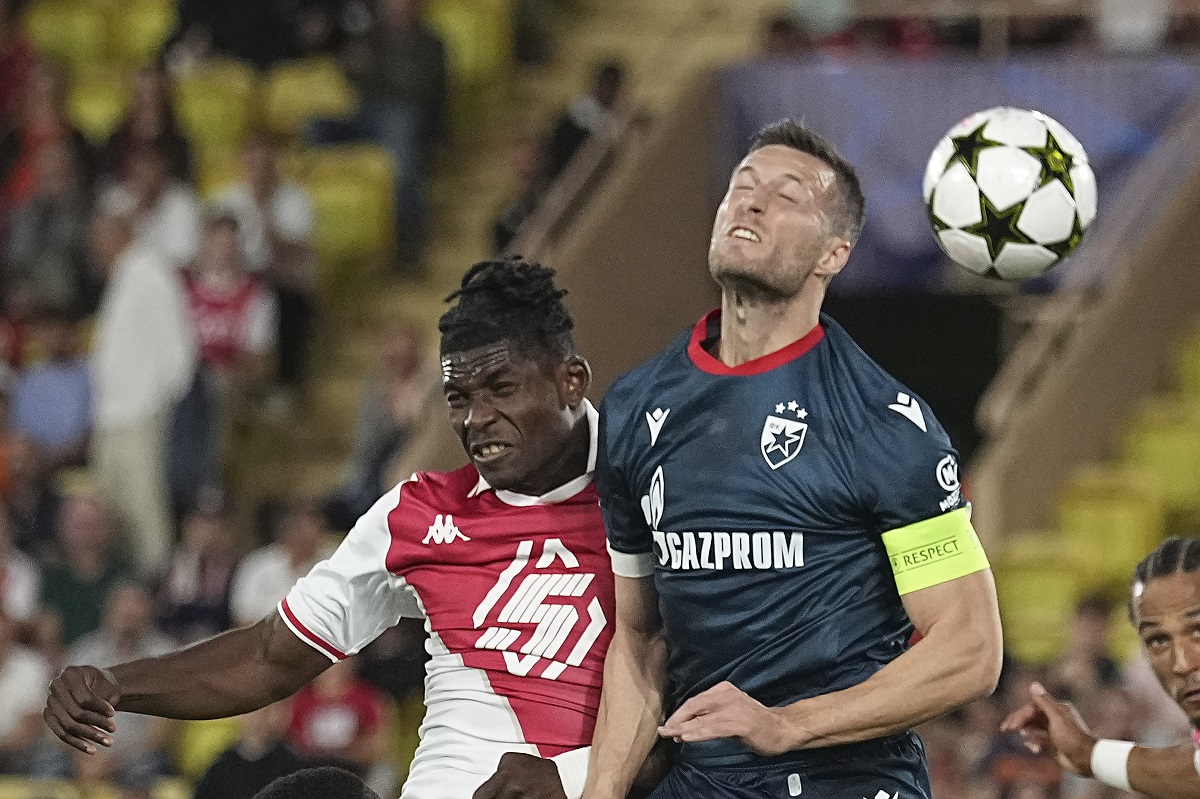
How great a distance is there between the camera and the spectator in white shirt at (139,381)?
35.4ft

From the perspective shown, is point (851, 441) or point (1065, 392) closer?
point (851, 441)

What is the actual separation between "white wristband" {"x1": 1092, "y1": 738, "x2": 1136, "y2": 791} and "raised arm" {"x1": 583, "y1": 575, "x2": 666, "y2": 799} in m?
1.13

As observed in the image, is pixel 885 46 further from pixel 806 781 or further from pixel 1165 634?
pixel 806 781

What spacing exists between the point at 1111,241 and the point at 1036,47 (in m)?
1.34

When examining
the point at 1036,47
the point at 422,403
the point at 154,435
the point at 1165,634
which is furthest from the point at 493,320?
the point at 1036,47

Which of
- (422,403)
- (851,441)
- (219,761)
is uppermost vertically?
(851,441)

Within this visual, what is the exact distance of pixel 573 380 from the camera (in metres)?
4.57

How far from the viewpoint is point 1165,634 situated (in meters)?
4.70

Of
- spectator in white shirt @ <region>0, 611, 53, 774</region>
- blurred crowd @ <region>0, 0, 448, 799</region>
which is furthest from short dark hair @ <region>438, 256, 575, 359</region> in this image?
spectator in white shirt @ <region>0, 611, 53, 774</region>

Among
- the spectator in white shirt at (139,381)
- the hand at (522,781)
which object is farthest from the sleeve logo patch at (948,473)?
the spectator in white shirt at (139,381)

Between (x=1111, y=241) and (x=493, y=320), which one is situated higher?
(x=493, y=320)

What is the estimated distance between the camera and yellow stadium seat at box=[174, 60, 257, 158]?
12758 millimetres

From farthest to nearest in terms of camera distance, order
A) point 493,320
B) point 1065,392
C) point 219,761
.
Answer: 1. point 1065,392
2. point 219,761
3. point 493,320

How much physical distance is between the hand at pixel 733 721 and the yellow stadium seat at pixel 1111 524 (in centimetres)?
575
